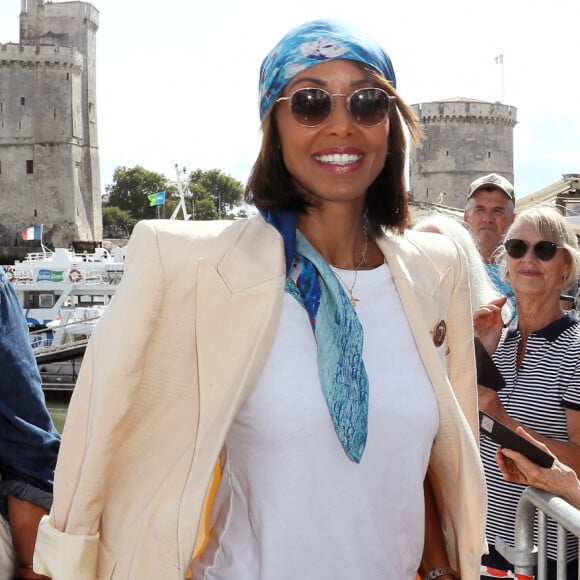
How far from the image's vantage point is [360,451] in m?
1.21

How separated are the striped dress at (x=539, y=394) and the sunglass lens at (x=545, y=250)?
0.16 metres

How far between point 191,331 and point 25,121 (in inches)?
1455

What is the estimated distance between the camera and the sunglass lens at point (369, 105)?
4.35 feet

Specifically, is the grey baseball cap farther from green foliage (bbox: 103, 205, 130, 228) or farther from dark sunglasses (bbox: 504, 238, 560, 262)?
green foliage (bbox: 103, 205, 130, 228)

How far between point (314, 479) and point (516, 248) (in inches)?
49.3

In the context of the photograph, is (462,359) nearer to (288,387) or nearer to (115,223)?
(288,387)

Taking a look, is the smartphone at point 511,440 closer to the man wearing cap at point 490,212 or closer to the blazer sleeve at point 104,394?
the blazer sleeve at point 104,394

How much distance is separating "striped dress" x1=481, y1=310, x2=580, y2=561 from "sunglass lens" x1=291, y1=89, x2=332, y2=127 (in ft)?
3.33

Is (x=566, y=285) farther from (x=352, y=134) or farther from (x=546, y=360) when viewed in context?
(x=352, y=134)

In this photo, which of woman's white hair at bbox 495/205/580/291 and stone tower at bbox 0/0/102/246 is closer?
woman's white hair at bbox 495/205/580/291

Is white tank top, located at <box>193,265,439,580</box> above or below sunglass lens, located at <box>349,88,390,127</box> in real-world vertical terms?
below

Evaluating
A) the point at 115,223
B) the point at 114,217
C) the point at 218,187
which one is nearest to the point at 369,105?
the point at 114,217

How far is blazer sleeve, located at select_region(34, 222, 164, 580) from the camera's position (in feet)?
3.91

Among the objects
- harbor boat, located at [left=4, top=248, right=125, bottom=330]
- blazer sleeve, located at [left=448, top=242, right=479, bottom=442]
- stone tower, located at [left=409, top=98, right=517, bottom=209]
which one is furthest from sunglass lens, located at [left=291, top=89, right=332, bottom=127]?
stone tower, located at [left=409, top=98, right=517, bottom=209]
